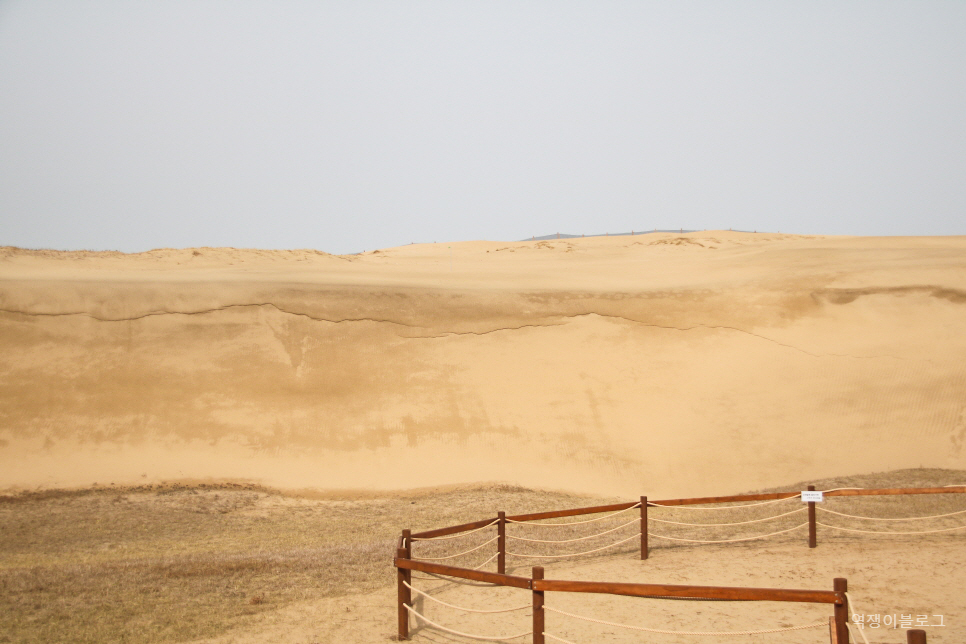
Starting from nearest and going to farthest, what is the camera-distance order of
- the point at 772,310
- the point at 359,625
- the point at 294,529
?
the point at 359,625 → the point at 294,529 → the point at 772,310

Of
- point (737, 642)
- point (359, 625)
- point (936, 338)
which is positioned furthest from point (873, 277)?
point (359, 625)

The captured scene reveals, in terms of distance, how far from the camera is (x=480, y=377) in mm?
15586

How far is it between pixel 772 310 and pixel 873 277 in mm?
3127

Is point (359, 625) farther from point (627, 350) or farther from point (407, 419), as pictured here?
point (627, 350)

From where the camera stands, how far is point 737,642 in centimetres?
619

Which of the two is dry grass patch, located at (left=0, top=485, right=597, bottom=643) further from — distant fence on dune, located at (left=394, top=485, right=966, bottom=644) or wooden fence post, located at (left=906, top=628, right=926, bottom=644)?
wooden fence post, located at (left=906, top=628, right=926, bottom=644)

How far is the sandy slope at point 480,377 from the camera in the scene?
13.5 metres

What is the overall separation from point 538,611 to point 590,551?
4371 mm

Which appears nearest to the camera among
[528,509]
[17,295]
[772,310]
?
[528,509]

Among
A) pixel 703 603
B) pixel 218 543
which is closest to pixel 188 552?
pixel 218 543

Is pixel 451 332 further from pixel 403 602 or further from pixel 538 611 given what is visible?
pixel 538 611

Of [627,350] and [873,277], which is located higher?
[873,277]

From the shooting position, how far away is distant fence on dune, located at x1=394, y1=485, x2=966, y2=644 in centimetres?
477

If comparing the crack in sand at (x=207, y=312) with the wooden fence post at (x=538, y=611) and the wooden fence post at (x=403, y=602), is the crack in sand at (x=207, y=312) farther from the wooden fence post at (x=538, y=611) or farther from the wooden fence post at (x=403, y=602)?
the wooden fence post at (x=538, y=611)
